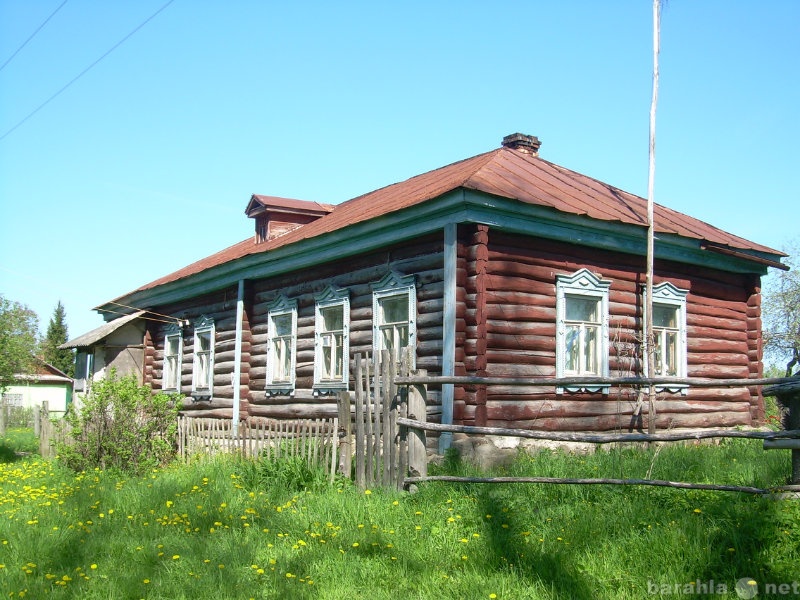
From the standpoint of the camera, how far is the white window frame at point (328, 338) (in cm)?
1295

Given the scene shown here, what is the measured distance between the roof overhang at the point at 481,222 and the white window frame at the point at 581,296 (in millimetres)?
551

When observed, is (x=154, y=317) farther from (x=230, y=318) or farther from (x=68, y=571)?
(x=68, y=571)

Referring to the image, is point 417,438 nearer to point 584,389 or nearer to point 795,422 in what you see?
point 795,422

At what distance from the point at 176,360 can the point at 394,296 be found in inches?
378

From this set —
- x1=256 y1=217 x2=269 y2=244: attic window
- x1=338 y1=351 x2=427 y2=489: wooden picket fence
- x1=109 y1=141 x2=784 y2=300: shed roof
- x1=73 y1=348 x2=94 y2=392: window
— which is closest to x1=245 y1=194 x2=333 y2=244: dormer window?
x1=256 y1=217 x2=269 y2=244: attic window

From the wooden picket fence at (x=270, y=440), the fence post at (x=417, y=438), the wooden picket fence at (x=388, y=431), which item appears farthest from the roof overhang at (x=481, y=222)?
the wooden picket fence at (x=270, y=440)

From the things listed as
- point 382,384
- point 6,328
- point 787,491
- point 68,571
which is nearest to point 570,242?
point 382,384

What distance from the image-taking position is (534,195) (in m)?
10.9

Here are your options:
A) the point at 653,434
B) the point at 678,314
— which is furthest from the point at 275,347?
the point at 653,434

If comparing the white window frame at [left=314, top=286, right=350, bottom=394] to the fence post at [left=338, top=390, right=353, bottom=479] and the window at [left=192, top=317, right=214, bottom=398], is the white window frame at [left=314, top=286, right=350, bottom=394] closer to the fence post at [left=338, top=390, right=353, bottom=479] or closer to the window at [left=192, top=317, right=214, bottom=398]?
the fence post at [left=338, top=390, right=353, bottom=479]

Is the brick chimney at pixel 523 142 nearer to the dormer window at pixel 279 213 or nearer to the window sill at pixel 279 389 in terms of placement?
the dormer window at pixel 279 213

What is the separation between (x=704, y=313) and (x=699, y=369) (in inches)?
39.0

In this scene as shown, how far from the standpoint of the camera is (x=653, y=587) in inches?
197

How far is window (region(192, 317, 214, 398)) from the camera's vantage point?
17453 mm
